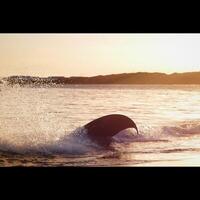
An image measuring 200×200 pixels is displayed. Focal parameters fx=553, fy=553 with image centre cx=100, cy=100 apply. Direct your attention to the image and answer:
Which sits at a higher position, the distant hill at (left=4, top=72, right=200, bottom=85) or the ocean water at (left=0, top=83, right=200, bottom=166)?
the distant hill at (left=4, top=72, right=200, bottom=85)

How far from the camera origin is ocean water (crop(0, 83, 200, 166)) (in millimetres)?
5098

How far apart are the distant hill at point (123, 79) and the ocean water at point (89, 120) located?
0.05 meters

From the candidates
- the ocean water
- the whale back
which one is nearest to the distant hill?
the ocean water

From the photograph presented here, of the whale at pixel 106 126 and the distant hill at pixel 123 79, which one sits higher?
the distant hill at pixel 123 79

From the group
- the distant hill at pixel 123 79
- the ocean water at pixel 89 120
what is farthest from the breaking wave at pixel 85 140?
the distant hill at pixel 123 79

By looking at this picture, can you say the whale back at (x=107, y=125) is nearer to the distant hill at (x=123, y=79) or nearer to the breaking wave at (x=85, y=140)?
the breaking wave at (x=85, y=140)

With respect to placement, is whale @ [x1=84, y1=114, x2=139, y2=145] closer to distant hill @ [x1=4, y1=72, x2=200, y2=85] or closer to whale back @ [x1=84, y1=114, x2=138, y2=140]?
whale back @ [x1=84, y1=114, x2=138, y2=140]

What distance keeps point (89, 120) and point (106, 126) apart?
17 centimetres

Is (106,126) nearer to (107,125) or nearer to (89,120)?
(107,125)

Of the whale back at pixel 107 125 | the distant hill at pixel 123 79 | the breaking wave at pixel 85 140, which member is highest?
the distant hill at pixel 123 79

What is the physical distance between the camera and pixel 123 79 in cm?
519

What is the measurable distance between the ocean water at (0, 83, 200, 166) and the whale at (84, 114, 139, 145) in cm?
4

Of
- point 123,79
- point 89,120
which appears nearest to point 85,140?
point 89,120

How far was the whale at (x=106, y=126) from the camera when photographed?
5.13 meters
